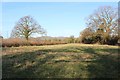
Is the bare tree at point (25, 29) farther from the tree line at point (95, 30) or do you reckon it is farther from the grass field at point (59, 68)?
the grass field at point (59, 68)

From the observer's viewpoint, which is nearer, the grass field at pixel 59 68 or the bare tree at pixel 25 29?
the grass field at pixel 59 68

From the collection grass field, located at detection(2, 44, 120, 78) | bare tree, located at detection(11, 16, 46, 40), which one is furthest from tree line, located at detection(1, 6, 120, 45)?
grass field, located at detection(2, 44, 120, 78)

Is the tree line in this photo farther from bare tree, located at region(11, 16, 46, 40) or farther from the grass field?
the grass field

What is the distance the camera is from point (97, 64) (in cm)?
664

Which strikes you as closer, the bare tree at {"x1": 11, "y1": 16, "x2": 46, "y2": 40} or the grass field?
the grass field

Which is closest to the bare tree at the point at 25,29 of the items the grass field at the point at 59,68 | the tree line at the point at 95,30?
the tree line at the point at 95,30

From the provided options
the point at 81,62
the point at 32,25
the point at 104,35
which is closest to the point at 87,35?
the point at 104,35

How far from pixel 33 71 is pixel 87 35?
2669 cm

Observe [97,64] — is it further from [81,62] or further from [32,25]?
[32,25]

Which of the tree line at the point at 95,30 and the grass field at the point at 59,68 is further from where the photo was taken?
the tree line at the point at 95,30

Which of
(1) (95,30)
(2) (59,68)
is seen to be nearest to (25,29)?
(1) (95,30)

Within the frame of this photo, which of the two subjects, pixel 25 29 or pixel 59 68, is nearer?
pixel 59 68

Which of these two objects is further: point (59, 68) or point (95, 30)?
point (95, 30)

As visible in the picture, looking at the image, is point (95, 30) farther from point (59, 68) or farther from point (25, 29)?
point (59, 68)
